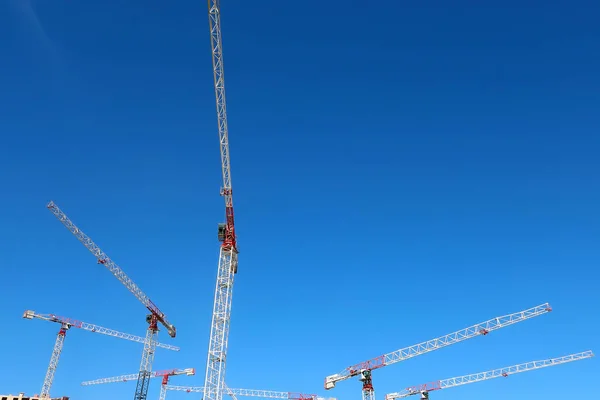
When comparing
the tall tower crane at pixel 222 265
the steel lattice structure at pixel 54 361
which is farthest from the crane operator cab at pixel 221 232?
the steel lattice structure at pixel 54 361

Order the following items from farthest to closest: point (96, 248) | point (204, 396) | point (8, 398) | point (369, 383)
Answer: point (96, 248) < point (8, 398) < point (369, 383) < point (204, 396)

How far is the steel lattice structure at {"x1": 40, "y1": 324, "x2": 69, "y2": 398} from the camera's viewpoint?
101 m

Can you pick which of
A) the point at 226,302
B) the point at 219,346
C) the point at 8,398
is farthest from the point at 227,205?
the point at 8,398

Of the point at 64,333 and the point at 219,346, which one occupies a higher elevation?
the point at 64,333

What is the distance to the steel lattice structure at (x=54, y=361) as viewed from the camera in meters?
101

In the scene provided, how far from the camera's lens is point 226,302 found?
235ft

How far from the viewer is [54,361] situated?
104 m

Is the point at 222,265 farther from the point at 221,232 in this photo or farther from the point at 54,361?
the point at 54,361

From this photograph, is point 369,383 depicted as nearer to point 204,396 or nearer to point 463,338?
point 463,338

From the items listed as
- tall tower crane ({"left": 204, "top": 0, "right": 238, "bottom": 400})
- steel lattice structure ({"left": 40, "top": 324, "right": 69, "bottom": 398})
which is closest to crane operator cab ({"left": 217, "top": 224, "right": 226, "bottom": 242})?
tall tower crane ({"left": 204, "top": 0, "right": 238, "bottom": 400})

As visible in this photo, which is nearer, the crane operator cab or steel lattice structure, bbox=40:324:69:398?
the crane operator cab

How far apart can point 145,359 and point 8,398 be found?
26.8 m

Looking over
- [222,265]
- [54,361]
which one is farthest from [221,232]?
[54,361]

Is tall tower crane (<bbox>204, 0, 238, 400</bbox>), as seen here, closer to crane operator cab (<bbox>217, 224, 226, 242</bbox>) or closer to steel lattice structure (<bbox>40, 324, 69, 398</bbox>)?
crane operator cab (<bbox>217, 224, 226, 242</bbox>)
